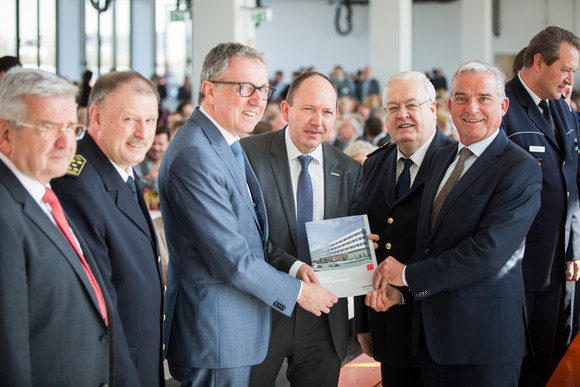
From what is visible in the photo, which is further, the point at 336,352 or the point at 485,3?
the point at 485,3

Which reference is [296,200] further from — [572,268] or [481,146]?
[572,268]

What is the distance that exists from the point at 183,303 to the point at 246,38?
9119mm

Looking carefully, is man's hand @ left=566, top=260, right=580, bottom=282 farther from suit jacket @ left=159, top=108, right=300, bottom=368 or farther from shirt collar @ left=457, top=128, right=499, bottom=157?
suit jacket @ left=159, top=108, right=300, bottom=368

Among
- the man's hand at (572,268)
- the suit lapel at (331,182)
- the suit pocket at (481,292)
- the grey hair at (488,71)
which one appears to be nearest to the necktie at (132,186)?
the suit lapel at (331,182)

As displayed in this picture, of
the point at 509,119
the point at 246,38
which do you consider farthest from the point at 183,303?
the point at 246,38

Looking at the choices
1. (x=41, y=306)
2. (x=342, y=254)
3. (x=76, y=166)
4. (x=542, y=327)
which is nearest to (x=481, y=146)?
(x=342, y=254)

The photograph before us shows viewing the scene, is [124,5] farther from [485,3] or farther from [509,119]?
[509,119]

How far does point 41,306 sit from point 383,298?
5.08 feet

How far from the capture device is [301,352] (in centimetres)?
276

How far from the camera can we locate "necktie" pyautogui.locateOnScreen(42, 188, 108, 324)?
1804 mm

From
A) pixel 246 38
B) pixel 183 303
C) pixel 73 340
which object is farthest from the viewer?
pixel 246 38

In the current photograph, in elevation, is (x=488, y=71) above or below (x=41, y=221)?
above

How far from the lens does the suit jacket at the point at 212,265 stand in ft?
7.63

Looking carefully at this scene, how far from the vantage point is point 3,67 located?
15.6 feet
